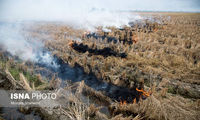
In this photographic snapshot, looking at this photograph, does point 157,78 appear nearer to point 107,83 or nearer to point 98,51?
point 107,83

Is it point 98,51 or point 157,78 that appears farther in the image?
point 98,51

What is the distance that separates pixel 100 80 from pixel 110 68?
0.78m

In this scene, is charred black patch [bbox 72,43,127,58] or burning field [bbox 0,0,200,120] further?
charred black patch [bbox 72,43,127,58]

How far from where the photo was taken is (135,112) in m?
2.29

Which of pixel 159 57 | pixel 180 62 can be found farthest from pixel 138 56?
pixel 180 62

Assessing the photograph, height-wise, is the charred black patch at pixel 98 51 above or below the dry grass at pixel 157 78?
above

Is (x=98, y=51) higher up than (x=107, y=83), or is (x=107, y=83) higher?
(x=98, y=51)

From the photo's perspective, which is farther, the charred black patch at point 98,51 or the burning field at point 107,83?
the charred black patch at point 98,51

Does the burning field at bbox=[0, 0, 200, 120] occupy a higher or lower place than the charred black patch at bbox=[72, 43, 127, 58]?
lower

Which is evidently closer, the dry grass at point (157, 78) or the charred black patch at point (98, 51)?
the dry grass at point (157, 78)

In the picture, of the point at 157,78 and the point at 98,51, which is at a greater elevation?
the point at 98,51

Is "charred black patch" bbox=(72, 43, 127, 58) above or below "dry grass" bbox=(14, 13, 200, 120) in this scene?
above

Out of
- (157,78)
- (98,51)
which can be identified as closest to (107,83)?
(157,78)

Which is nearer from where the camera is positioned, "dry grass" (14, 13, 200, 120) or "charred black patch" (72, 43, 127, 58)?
"dry grass" (14, 13, 200, 120)
